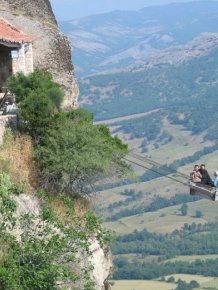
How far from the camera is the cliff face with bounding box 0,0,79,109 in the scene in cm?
3513

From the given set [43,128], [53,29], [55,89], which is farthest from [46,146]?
[53,29]

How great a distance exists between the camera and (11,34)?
3328 centimetres

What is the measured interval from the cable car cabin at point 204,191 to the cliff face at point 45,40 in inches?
290

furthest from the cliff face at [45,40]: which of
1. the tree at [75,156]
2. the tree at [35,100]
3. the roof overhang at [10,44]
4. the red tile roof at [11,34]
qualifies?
the tree at [75,156]

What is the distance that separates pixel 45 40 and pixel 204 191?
11.5 metres

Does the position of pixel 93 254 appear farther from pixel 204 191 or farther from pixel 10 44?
pixel 10 44

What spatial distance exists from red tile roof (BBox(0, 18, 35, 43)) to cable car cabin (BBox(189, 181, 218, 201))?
9.10 metres

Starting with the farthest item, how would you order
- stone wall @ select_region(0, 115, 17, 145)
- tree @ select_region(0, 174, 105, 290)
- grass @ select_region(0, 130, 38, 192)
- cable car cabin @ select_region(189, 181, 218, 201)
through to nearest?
1. cable car cabin @ select_region(189, 181, 218, 201)
2. stone wall @ select_region(0, 115, 17, 145)
3. grass @ select_region(0, 130, 38, 192)
4. tree @ select_region(0, 174, 105, 290)

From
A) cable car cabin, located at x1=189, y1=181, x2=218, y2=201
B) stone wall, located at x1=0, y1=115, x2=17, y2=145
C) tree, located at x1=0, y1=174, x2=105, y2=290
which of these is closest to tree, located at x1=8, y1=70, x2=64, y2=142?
stone wall, located at x1=0, y1=115, x2=17, y2=145

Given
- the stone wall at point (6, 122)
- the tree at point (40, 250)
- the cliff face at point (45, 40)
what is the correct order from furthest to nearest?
the cliff face at point (45, 40), the stone wall at point (6, 122), the tree at point (40, 250)

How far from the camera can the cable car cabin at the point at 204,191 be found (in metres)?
28.3

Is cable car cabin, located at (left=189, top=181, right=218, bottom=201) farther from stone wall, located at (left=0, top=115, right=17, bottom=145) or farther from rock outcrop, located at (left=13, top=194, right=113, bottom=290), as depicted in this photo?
stone wall, located at (left=0, top=115, right=17, bottom=145)

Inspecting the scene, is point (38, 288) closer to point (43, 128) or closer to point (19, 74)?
point (43, 128)

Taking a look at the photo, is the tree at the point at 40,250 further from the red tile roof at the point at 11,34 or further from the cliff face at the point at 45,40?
the cliff face at the point at 45,40
